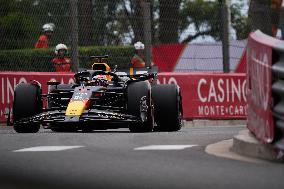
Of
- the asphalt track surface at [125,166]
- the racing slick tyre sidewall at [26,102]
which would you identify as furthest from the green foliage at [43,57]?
the asphalt track surface at [125,166]

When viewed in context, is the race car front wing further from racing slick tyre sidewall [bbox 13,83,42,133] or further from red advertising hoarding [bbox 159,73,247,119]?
red advertising hoarding [bbox 159,73,247,119]

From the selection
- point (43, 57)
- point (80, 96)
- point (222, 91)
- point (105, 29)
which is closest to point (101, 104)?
point (80, 96)

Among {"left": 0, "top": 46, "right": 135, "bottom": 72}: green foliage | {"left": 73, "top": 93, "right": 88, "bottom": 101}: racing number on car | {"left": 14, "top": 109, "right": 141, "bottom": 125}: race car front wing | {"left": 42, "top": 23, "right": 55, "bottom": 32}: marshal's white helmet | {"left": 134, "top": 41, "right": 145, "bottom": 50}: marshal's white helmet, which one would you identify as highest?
{"left": 42, "top": 23, "right": 55, "bottom": 32}: marshal's white helmet

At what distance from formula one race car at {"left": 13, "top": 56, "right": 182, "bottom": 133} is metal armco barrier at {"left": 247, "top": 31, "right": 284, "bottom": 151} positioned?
15.4 feet

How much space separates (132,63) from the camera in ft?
68.5

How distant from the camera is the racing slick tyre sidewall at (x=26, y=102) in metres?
15.8

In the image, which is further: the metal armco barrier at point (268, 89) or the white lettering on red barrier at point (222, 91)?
the white lettering on red barrier at point (222, 91)

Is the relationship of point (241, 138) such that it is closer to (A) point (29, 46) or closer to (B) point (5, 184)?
(B) point (5, 184)

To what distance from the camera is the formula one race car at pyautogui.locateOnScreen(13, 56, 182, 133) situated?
49.7 feet

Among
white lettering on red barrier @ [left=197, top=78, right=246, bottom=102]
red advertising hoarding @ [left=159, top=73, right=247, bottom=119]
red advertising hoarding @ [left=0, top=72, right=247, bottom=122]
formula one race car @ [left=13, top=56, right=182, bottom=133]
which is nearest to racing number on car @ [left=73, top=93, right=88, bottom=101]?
formula one race car @ [left=13, top=56, right=182, bottom=133]

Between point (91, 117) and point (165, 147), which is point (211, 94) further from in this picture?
point (165, 147)

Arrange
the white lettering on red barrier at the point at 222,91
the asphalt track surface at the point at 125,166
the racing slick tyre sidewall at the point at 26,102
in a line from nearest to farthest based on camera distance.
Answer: the asphalt track surface at the point at 125,166 < the racing slick tyre sidewall at the point at 26,102 < the white lettering on red barrier at the point at 222,91

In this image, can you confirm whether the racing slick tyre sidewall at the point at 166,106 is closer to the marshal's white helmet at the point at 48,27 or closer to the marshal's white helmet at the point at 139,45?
the marshal's white helmet at the point at 48,27

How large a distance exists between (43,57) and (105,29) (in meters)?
1.39
